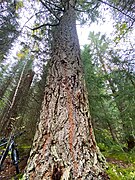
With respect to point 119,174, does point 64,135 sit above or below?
above

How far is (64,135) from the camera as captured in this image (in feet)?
6.59

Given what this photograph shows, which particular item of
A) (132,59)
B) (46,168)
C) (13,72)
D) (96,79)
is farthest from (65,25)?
(13,72)

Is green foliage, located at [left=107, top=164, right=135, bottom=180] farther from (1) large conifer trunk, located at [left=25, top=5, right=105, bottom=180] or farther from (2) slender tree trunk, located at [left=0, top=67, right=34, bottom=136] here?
(2) slender tree trunk, located at [left=0, top=67, right=34, bottom=136]

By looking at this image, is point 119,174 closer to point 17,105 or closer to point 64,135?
point 64,135

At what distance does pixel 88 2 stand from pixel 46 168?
6.30 m

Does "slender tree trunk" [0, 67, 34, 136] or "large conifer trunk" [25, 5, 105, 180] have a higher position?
"slender tree trunk" [0, 67, 34, 136]

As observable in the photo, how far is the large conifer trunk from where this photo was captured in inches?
67.4

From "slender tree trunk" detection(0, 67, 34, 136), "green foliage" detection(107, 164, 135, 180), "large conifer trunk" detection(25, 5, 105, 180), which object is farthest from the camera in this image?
"slender tree trunk" detection(0, 67, 34, 136)

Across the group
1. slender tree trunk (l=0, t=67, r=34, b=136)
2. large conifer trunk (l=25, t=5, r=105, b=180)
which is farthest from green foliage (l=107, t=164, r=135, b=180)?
slender tree trunk (l=0, t=67, r=34, b=136)

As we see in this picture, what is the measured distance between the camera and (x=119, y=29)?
5176 millimetres

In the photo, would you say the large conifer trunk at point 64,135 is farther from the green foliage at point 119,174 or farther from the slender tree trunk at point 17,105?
the slender tree trunk at point 17,105

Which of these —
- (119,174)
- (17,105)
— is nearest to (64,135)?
(119,174)

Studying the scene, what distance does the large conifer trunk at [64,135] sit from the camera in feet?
5.62

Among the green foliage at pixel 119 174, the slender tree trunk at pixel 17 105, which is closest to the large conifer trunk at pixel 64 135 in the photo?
the green foliage at pixel 119 174
